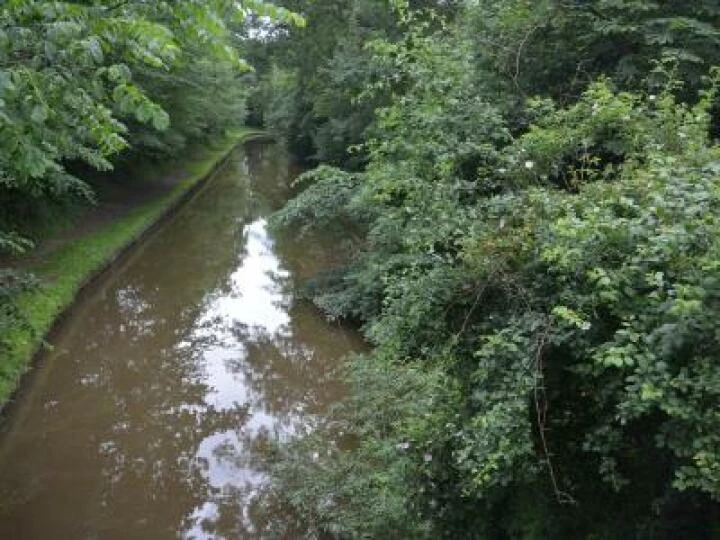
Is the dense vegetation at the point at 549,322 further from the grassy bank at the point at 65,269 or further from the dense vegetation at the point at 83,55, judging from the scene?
the grassy bank at the point at 65,269

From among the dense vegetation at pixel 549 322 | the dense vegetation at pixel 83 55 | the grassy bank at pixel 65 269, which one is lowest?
the grassy bank at pixel 65 269

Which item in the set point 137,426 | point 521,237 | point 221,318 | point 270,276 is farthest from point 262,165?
point 521,237

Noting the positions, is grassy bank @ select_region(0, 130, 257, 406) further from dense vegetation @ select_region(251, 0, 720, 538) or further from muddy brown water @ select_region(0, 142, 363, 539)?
dense vegetation @ select_region(251, 0, 720, 538)

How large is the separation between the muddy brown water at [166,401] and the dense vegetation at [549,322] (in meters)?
1.32

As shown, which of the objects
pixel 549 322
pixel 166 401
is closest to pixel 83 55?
pixel 549 322

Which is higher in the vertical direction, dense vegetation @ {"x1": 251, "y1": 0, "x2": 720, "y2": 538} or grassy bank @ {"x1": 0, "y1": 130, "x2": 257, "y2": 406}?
dense vegetation @ {"x1": 251, "y1": 0, "x2": 720, "y2": 538}

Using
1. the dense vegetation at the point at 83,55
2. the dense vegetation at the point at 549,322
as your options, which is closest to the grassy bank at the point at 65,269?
the dense vegetation at the point at 83,55

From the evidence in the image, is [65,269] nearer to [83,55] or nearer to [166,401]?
[166,401]

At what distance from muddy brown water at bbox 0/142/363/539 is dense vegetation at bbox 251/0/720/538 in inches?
51.9

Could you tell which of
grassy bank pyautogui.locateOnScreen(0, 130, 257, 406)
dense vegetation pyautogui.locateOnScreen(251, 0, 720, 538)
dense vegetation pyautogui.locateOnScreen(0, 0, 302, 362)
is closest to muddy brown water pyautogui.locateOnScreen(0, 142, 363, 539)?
grassy bank pyautogui.locateOnScreen(0, 130, 257, 406)

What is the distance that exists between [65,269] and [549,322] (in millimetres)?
13543

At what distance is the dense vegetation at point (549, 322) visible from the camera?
3.53m

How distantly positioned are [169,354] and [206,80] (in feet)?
48.4

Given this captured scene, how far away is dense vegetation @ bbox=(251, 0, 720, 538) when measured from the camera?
3.53 meters
